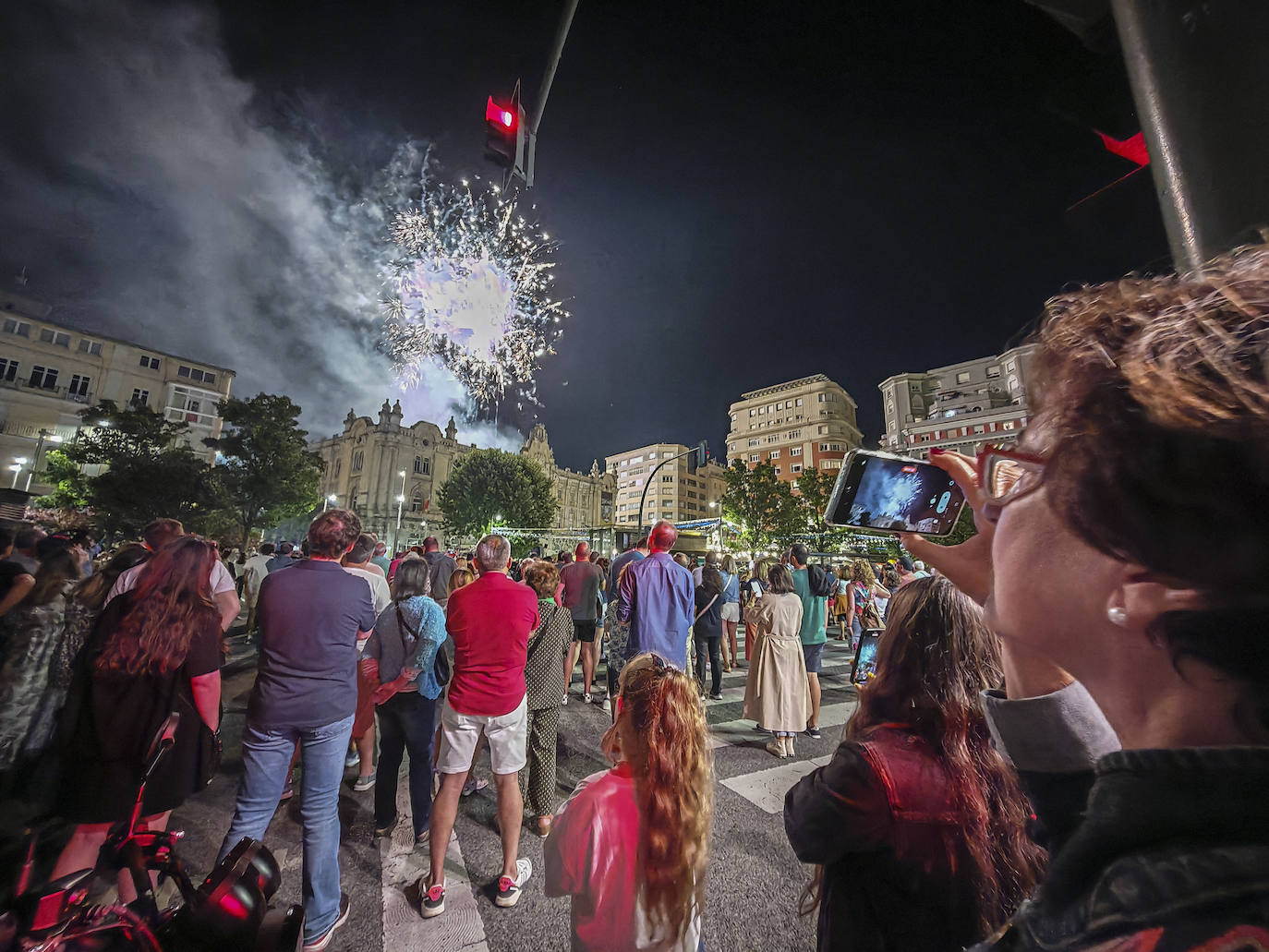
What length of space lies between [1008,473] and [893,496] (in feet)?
1.96

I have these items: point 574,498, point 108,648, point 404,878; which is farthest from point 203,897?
point 574,498

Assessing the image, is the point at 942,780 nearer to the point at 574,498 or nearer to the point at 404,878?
the point at 404,878

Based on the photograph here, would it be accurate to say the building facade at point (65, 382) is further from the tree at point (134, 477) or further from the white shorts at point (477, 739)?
the white shorts at point (477, 739)

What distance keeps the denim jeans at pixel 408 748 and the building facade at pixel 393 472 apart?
181ft

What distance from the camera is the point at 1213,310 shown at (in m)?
0.60

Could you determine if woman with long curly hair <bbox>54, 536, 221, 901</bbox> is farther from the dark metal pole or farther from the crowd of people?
the dark metal pole

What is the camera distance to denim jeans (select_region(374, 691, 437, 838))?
3736mm

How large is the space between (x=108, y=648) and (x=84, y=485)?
33893 mm

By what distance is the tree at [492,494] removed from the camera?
149 feet

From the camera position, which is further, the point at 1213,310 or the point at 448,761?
the point at 448,761

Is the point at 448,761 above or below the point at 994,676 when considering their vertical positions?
below

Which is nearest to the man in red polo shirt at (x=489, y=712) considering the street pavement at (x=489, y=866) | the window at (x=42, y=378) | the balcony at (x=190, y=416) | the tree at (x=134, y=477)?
the street pavement at (x=489, y=866)

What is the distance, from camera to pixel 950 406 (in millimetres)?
56000

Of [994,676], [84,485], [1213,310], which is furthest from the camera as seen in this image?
[84,485]
